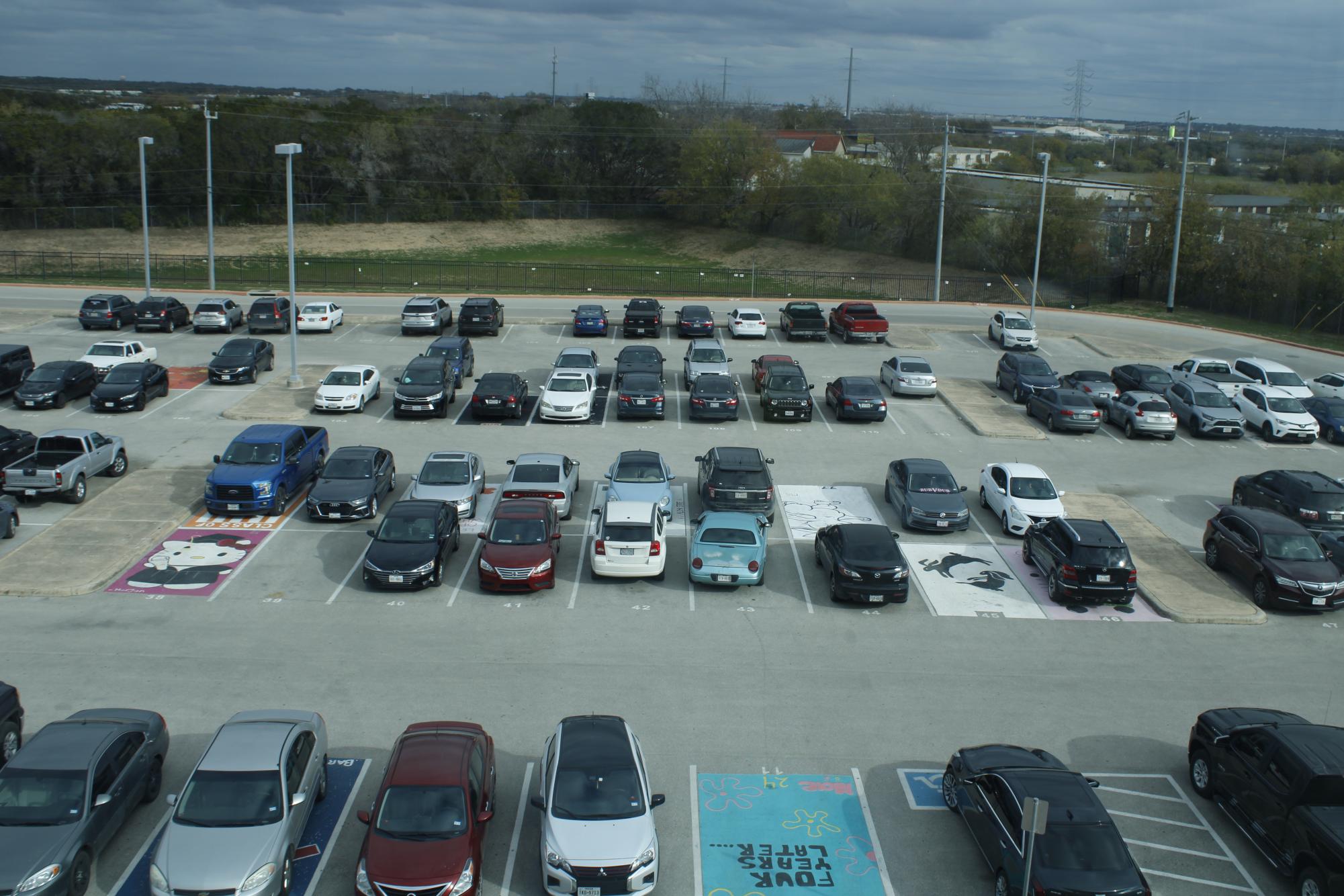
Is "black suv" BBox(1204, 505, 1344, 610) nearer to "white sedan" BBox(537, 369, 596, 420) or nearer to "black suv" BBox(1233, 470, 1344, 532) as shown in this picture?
"black suv" BBox(1233, 470, 1344, 532)

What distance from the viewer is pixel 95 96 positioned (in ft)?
601

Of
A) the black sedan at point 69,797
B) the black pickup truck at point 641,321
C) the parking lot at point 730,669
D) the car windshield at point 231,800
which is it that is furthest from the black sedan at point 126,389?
the car windshield at point 231,800

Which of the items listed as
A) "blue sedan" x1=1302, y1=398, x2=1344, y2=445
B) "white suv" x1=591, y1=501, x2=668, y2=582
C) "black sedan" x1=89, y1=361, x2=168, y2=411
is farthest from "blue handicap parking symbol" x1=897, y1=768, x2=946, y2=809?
"black sedan" x1=89, y1=361, x2=168, y2=411

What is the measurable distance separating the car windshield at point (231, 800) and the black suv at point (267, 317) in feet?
117

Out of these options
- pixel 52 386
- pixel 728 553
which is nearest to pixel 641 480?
pixel 728 553

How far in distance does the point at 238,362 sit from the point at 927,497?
77.4 ft

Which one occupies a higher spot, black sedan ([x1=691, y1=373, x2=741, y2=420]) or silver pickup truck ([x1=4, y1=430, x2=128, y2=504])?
black sedan ([x1=691, y1=373, x2=741, y2=420])

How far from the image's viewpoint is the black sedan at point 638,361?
38000mm

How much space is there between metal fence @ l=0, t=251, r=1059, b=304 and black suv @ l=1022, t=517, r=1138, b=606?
41.0 meters

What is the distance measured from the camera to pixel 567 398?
34.4 metres

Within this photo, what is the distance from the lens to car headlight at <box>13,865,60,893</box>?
473 inches

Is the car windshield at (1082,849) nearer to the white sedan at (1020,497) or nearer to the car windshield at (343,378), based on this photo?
the white sedan at (1020,497)

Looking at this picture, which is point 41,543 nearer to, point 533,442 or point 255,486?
point 255,486

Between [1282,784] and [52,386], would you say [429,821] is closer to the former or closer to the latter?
[1282,784]
